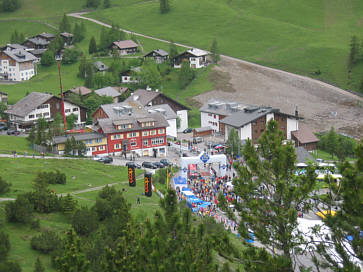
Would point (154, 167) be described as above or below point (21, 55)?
below

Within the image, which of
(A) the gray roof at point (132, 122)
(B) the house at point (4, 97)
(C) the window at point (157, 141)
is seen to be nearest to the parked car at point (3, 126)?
(B) the house at point (4, 97)

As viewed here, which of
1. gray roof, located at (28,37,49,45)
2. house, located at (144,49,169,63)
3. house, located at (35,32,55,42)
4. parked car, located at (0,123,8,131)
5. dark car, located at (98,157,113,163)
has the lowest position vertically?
dark car, located at (98,157,113,163)

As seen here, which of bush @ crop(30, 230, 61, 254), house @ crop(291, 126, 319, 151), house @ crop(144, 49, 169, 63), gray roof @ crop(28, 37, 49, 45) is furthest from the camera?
gray roof @ crop(28, 37, 49, 45)

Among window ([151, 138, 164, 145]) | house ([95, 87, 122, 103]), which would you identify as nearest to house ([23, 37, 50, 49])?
house ([95, 87, 122, 103])

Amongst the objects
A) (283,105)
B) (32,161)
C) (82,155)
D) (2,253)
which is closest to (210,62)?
(283,105)

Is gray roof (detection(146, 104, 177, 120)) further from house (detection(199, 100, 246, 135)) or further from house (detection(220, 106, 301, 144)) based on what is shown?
house (detection(220, 106, 301, 144))

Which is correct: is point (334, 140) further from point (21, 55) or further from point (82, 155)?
point (21, 55)

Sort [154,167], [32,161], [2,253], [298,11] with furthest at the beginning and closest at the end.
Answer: [298,11], [154,167], [32,161], [2,253]
